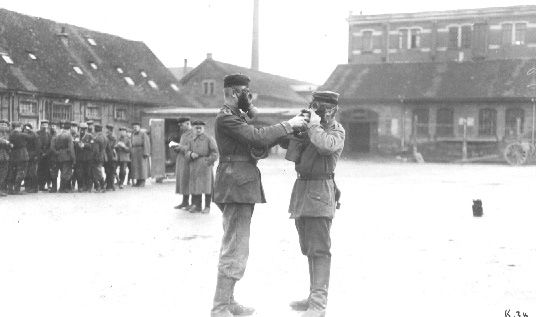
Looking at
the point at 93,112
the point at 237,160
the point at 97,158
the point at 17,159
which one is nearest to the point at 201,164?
the point at 97,158

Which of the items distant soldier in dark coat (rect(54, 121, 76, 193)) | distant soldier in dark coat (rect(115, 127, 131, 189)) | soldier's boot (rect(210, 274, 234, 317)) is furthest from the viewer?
distant soldier in dark coat (rect(115, 127, 131, 189))

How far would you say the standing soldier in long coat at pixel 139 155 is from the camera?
17.5 m

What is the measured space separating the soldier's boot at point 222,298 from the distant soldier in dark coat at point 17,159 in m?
11.1

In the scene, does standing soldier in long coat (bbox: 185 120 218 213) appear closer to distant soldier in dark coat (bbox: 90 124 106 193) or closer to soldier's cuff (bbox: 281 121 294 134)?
distant soldier in dark coat (bbox: 90 124 106 193)

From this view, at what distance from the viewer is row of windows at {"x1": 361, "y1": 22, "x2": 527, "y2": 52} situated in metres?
41.6

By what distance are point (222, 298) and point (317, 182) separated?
1.23 m

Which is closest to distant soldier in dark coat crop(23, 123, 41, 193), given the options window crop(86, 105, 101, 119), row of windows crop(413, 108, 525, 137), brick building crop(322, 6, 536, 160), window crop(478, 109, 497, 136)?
window crop(86, 105, 101, 119)

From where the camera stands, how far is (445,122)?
121ft

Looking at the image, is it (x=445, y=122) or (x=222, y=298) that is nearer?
(x=222, y=298)

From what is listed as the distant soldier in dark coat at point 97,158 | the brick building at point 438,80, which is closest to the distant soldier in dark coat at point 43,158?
the distant soldier in dark coat at point 97,158

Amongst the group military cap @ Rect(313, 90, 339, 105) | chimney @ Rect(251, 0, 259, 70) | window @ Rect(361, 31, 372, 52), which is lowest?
military cap @ Rect(313, 90, 339, 105)

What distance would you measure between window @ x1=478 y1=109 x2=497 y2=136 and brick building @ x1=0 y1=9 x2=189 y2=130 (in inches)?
727

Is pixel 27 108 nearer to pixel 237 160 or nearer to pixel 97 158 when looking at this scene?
pixel 97 158

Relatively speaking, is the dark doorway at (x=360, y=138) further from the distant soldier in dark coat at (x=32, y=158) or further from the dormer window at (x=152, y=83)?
the distant soldier in dark coat at (x=32, y=158)
